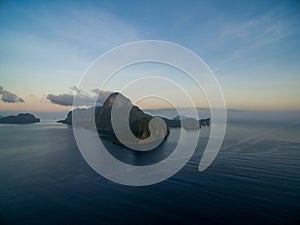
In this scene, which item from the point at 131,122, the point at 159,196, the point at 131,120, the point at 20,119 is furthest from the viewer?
the point at 20,119

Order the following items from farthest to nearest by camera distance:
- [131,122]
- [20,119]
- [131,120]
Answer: [20,119] < [131,120] < [131,122]

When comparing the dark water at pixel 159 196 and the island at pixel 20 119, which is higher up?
the island at pixel 20 119

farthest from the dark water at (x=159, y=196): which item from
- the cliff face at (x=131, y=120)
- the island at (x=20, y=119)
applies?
the island at (x=20, y=119)

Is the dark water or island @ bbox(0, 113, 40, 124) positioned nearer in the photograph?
the dark water

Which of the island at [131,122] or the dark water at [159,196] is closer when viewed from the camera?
the dark water at [159,196]

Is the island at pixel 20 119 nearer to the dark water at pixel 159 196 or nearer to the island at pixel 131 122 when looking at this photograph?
the island at pixel 131 122

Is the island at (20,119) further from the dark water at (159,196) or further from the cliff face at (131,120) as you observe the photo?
the dark water at (159,196)

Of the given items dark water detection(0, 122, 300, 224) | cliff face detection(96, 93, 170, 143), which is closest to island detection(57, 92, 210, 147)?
cliff face detection(96, 93, 170, 143)

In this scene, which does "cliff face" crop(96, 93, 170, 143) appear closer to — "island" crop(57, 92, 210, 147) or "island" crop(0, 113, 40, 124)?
"island" crop(57, 92, 210, 147)

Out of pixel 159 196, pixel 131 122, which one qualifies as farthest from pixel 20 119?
pixel 159 196

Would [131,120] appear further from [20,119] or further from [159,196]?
[20,119]

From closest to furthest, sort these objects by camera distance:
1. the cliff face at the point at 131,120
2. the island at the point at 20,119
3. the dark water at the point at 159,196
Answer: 1. the dark water at the point at 159,196
2. the cliff face at the point at 131,120
3. the island at the point at 20,119

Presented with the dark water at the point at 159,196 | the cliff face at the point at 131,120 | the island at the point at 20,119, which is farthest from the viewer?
the island at the point at 20,119
